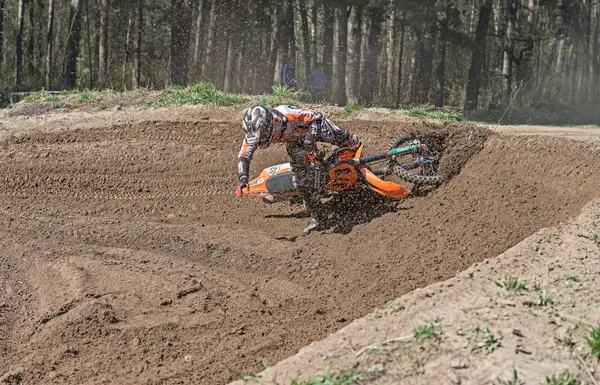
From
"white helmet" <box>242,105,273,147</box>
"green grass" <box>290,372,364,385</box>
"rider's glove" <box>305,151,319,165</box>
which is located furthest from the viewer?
"rider's glove" <box>305,151,319,165</box>

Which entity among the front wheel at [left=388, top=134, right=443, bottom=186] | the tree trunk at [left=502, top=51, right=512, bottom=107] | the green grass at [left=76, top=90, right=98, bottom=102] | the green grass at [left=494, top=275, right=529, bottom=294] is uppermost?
the tree trunk at [left=502, top=51, right=512, bottom=107]

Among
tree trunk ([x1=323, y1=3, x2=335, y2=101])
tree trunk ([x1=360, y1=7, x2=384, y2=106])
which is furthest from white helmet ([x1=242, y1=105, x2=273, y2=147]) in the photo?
tree trunk ([x1=323, y1=3, x2=335, y2=101])

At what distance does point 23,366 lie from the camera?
261 inches

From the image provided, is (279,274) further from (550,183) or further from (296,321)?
(550,183)

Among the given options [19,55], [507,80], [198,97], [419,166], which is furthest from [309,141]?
[19,55]

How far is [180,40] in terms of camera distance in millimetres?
24266

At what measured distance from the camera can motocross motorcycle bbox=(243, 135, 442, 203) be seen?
1000 cm

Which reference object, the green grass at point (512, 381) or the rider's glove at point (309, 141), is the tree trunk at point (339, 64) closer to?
the rider's glove at point (309, 141)

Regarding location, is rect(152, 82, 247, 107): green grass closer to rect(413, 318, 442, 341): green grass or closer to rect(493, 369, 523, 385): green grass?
rect(413, 318, 442, 341): green grass

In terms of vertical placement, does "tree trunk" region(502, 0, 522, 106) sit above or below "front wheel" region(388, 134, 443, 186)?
above

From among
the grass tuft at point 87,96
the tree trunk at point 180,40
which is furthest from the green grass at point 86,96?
the tree trunk at point 180,40

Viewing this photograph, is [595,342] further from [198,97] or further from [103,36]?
[103,36]

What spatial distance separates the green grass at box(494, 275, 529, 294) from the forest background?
45.9 ft

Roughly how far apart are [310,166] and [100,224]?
3.35 meters
